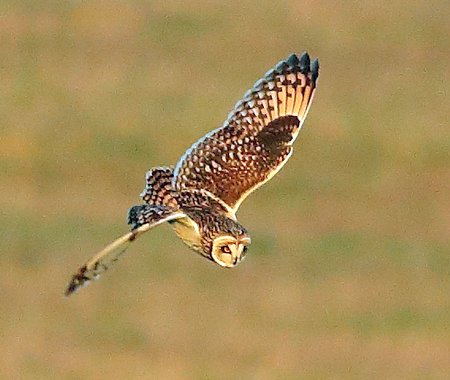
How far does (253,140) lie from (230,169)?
0.22m

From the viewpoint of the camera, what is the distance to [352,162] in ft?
55.5

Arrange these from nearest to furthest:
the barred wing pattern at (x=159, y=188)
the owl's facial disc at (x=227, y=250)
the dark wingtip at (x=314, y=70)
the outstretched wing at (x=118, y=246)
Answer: the outstretched wing at (x=118, y=246) → the owl's facial disc at (x=227, y=250) → the barred wing pattern at (x=159, y=188) → the dark wingtip at (x=314, y=70)

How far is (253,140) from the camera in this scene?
671cm

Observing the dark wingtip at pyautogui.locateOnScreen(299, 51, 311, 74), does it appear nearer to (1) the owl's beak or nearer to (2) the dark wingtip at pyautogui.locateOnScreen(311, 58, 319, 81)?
(2) the dark wingtip at pyautogui.locateOnScreen(311, 58, 319, 81)

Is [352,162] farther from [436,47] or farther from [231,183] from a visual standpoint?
[231,183]

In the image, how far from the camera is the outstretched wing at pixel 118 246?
5.14 metres

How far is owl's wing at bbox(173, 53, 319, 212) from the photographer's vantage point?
21.2 ft

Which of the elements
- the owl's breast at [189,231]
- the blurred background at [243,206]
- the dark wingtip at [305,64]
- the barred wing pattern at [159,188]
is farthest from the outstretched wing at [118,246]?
the blurred background at [243,206]

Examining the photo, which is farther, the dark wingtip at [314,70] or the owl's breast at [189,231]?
the dark wingtip at [314,70]

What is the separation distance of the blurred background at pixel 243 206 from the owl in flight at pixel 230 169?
185 inches

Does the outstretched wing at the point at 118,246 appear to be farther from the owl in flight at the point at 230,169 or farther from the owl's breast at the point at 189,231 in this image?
the owl's breast at the point at 189,231

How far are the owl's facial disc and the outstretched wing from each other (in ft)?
0.47

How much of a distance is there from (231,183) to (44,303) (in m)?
6.19

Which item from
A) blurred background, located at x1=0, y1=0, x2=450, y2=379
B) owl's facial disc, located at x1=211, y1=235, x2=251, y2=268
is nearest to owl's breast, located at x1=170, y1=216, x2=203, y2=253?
owl's facial disc, located at x1=211, y1=235, x2=251, y2=268
